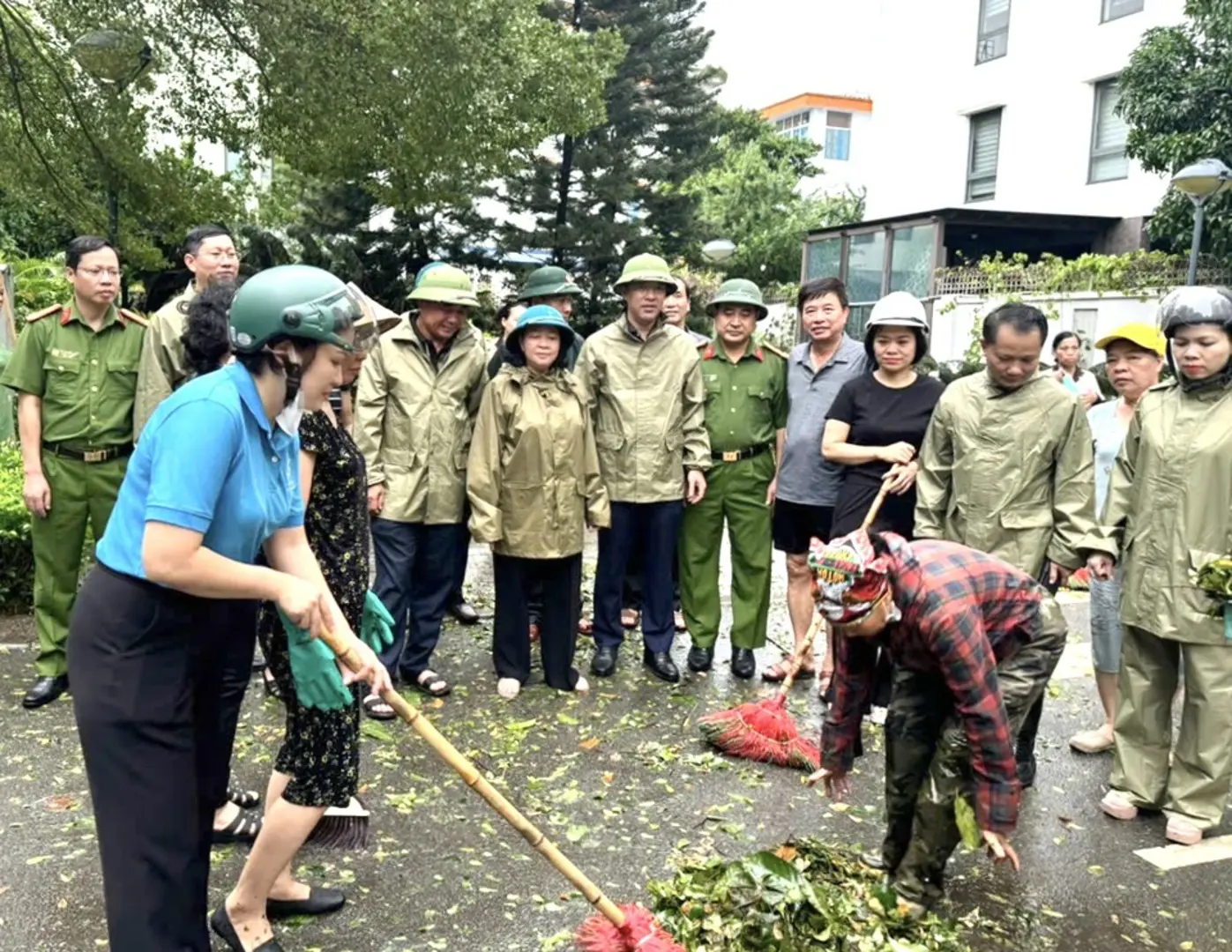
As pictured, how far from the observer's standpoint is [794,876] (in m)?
2.72

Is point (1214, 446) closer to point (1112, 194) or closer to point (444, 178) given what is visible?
point (444, 178)

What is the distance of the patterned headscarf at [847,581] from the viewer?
2695mm

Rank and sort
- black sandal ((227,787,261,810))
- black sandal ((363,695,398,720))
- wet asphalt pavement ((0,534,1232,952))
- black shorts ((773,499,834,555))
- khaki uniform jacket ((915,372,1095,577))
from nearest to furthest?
wet asphalt pavement ((0,534,1232,952)) < black sandal ((227,787,261,810)) < khaki uniform jacket ((915,372,1095,577)) < black sandal ((363,695,398,720)) < black shorts ((773,499,834,555))

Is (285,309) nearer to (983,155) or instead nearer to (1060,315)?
(1060,315)

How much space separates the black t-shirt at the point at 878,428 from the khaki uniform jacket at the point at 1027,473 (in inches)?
17.2

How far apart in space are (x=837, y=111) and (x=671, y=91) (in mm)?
32068

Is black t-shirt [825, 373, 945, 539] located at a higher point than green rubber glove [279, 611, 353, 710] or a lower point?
higher

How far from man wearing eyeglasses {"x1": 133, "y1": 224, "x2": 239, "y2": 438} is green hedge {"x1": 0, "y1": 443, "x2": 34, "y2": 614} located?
163 cm

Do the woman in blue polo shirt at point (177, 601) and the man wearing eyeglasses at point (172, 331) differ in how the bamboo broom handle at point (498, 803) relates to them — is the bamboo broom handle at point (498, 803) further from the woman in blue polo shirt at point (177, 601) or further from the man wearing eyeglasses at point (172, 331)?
the man wearing eyeglasses at point (172, 331)

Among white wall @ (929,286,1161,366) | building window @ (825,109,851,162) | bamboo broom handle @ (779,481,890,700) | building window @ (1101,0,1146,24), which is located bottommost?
bamboo broom handle @ (779,481,890,700)

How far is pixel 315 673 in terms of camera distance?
8.41 feet

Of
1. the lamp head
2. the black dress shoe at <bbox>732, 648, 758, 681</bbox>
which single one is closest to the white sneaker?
the black dress shoe at <bbox>732, 648, 758, 681</bbox>

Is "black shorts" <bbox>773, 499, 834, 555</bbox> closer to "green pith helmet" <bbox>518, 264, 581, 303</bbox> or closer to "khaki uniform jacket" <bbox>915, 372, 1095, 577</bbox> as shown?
"khaki uniform jacket" <bbox>915, 372, 1095, 577</bbox>

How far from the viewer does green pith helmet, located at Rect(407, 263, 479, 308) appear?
4691mm
